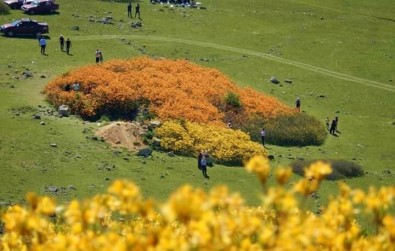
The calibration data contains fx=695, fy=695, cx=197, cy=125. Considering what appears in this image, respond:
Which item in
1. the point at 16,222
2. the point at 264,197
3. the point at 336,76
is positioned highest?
the point at 264,197

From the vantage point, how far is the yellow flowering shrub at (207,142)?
38844 millimetres

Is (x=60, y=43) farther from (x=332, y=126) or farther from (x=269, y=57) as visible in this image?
(x=332, y=126)

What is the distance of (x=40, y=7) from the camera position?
224 ft

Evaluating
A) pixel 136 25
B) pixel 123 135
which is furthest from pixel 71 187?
pixel 136 25

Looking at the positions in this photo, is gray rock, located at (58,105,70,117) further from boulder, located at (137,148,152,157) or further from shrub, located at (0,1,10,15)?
shrub, located at (0,1,10,15)

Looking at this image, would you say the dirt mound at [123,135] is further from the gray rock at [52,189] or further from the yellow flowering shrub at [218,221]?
the yellow flowering shrub at [218,221]

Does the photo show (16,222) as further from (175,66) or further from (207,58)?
(207,58)

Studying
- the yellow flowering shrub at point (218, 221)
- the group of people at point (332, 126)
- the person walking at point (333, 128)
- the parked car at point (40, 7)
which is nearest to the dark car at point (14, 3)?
the parked car at point (40, 7)

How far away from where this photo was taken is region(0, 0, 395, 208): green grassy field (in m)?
34.4

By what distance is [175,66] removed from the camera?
51.3 meters

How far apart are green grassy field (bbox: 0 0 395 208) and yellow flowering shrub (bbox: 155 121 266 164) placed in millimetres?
1106

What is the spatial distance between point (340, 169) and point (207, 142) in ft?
25.0

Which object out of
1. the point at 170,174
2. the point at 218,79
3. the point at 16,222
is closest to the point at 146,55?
the point at 218,79

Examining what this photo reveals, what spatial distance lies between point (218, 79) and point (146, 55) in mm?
10407
